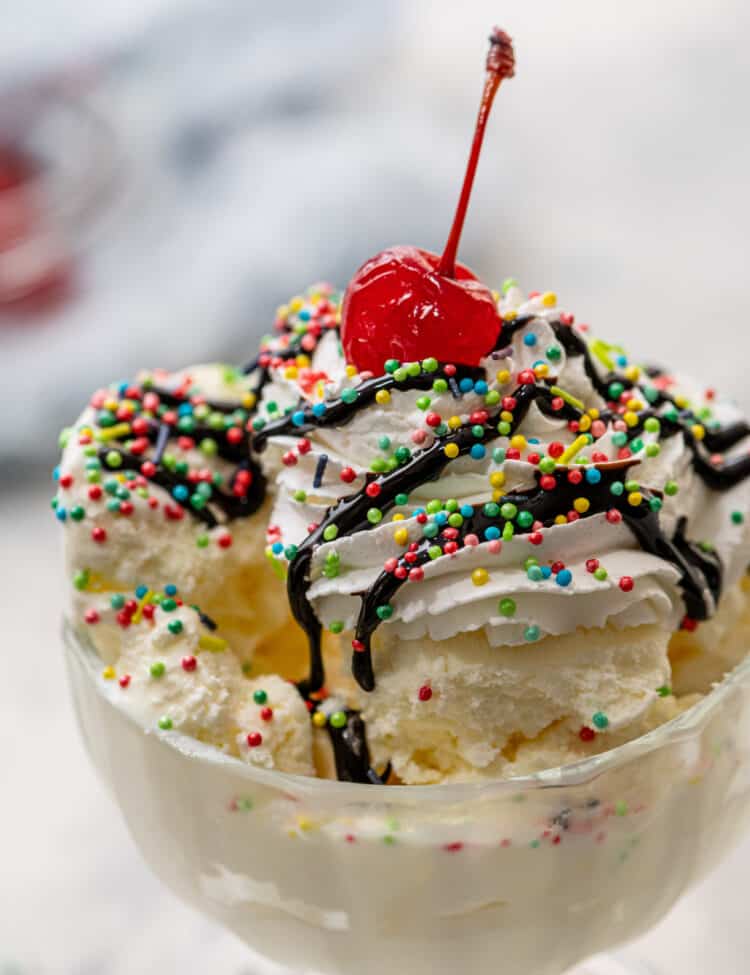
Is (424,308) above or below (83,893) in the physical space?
above

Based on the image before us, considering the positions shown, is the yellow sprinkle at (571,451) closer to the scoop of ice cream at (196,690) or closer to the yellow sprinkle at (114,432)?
the scoop of ice cream at (196,690)

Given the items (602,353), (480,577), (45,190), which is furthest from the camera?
(45,190)

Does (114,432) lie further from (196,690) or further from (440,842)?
(440,842)

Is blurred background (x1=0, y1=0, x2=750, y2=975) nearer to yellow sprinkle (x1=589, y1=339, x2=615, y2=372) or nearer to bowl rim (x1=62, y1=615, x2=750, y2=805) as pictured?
bowl rim (x1=62, y1=615, x2=750, y2=805)

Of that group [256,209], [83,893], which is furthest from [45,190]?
[83,893]

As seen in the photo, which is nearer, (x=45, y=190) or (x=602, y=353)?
(x=602, y=353)

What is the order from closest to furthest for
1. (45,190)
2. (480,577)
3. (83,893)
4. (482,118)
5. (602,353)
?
(480,577), (482,118), (602,353), (83,893), (45,190)

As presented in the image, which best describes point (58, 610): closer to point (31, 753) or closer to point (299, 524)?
point (31, 753)

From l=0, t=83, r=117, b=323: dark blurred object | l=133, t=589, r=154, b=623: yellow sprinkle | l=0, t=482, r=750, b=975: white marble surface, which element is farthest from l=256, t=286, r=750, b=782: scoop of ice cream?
l=0, t=83, r=117, b=323: dark blurred object
